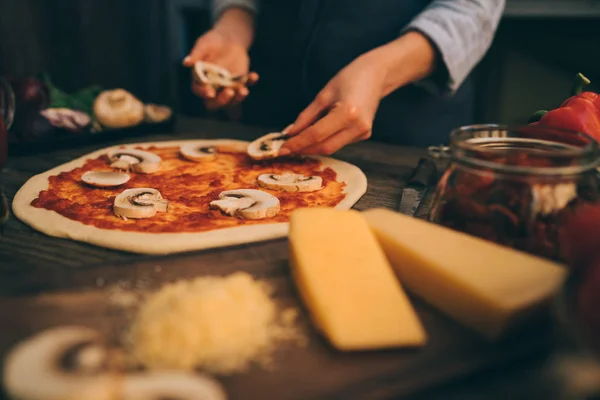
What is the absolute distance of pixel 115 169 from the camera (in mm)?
2072

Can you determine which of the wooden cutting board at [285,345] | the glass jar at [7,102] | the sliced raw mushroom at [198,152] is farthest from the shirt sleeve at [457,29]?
the glass jar at [7,102]

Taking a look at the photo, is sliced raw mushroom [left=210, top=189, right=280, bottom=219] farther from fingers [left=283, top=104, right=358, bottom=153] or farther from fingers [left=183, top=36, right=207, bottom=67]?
fingers [left=183, top=36, right=207, bottom=67]

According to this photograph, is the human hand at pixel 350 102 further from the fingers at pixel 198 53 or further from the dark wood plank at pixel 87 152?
the fingers at pixel 198 53

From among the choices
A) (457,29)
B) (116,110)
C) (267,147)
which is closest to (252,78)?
(267,147)

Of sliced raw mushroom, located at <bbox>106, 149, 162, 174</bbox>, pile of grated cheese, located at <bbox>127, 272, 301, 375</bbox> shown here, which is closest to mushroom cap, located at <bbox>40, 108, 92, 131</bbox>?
sliced raw mushroom, located at <bbox>106, 149, 162, 174</bbox>

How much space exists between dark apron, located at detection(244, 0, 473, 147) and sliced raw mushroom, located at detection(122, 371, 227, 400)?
2215 mm

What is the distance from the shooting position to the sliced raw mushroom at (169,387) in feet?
2.37

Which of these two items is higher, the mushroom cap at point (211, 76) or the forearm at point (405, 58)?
the forearm at point (405, 58)

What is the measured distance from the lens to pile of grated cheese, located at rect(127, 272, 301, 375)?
2.74 feet

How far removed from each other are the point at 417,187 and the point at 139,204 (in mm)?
1005

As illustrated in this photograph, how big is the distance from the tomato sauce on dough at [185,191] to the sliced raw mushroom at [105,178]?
29 millimetres

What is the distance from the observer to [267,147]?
7.01ft

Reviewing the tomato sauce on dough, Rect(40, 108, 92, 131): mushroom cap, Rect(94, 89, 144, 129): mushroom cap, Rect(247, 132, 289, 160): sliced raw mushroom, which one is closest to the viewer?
the tomato sauce on dough

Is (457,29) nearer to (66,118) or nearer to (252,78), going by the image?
(252,78)
